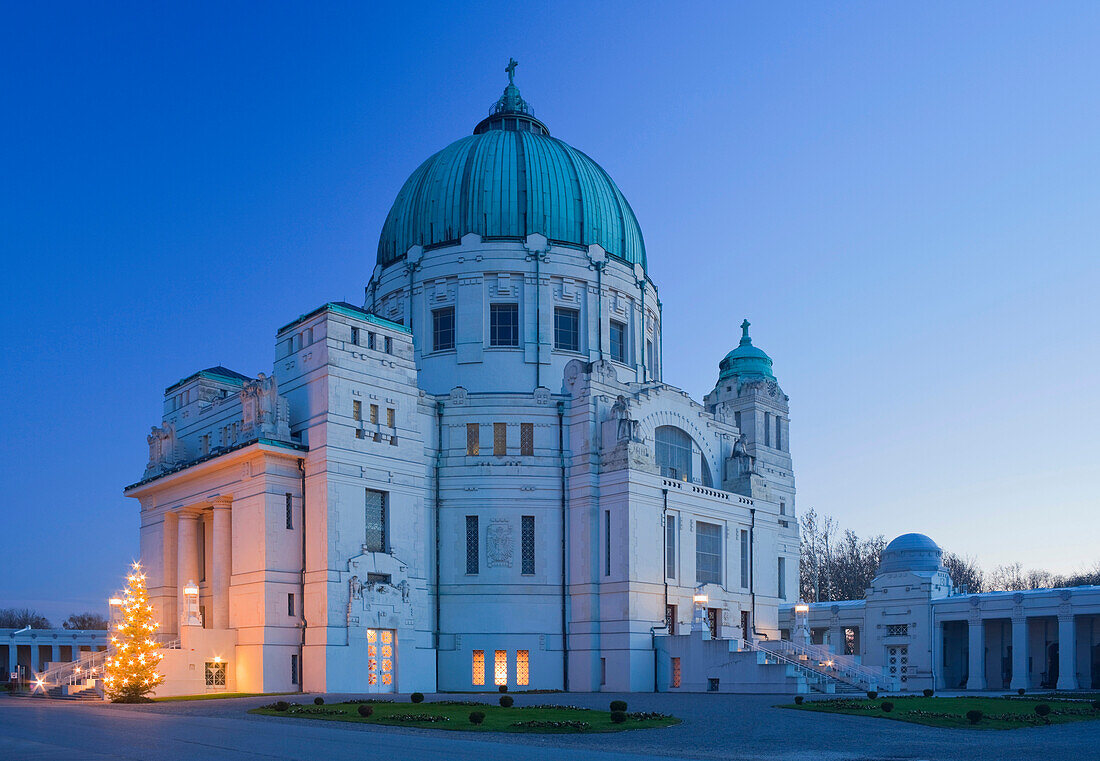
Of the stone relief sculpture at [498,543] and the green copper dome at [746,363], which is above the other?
the green copper dome at [746,363]

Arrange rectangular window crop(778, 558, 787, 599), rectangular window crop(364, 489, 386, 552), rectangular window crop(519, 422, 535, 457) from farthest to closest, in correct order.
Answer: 1. rectangular window crop(778, 558, 787, 599)
2. rectangular window crop(519, 422, 535, 457)
3. rectangular window crop(364, 489, 386, 552)

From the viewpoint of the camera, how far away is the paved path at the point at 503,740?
23.8 meters

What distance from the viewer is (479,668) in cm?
5962

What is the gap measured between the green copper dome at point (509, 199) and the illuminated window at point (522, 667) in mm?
24247

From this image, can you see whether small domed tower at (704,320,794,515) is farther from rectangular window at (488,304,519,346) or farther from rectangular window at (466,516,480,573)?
rectangular window at (466,516,480,573)

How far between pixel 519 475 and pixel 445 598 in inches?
304

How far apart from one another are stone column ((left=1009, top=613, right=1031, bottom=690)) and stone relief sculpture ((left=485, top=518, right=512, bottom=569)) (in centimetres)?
3242

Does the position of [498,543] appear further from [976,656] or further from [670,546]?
[976,656]

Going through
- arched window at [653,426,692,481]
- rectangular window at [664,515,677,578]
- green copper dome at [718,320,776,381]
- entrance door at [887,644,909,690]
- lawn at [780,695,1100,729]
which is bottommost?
entrance door at [887,644,909,690]

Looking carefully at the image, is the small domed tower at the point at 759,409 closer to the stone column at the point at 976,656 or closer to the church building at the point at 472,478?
the church building at the point at 472,478

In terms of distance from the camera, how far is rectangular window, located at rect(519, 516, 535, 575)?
60875 mm

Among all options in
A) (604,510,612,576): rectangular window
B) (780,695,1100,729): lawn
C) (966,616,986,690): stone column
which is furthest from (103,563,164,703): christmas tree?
(966,616,986,690): stone column

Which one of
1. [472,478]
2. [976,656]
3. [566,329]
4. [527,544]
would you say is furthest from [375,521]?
[976,656]

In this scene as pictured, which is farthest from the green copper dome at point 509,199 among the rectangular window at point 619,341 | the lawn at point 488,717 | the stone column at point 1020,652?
the lawn at point 488,717
